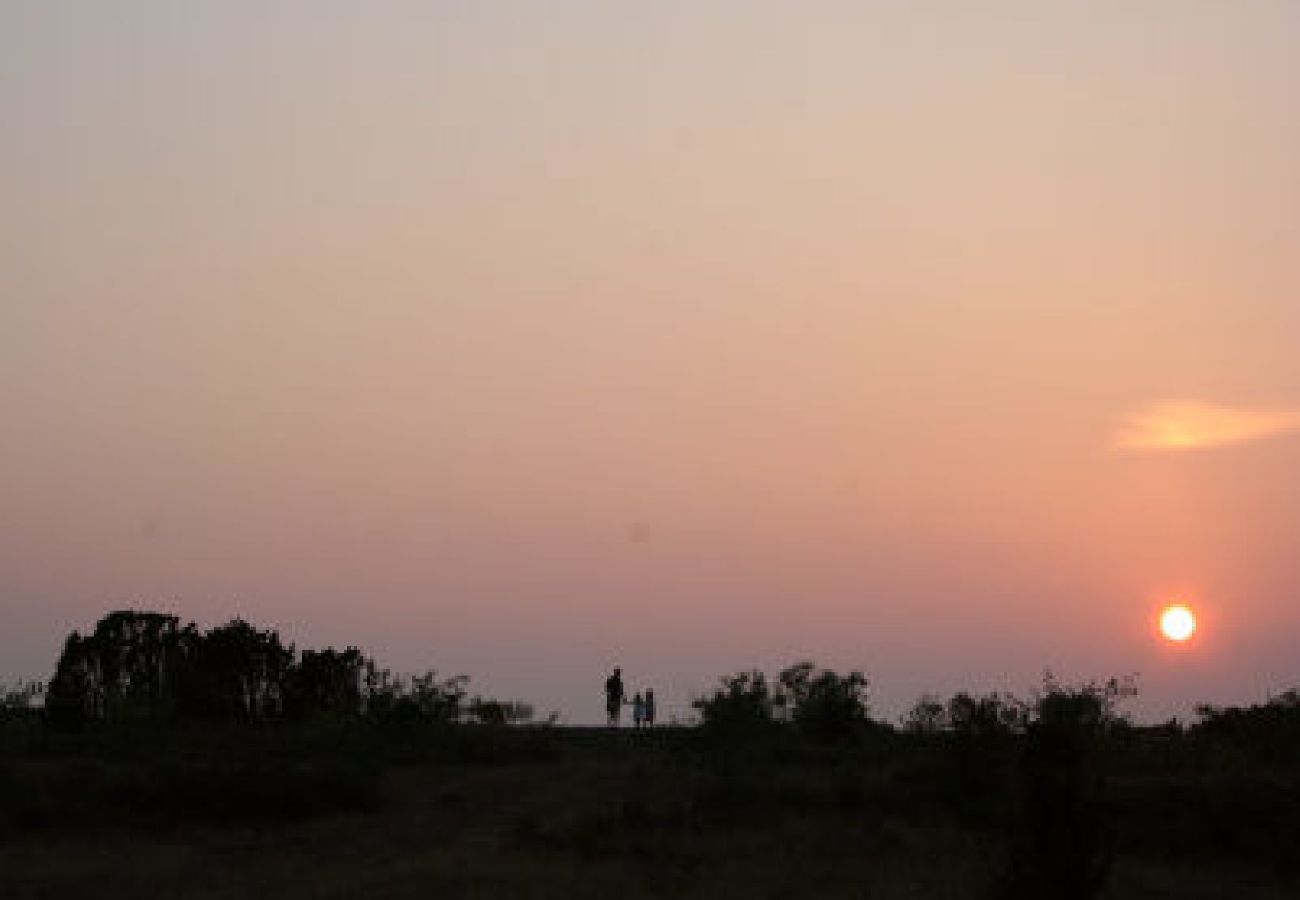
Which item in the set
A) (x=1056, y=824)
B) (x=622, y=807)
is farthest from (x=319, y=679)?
(x=1056, y=824)

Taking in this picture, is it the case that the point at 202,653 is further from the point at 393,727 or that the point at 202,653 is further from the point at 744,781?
the point at 744,781

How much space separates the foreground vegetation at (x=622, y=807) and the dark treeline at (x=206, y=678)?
6463mm

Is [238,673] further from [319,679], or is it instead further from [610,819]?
[610,819]

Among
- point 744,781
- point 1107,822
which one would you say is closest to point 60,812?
point 744,781

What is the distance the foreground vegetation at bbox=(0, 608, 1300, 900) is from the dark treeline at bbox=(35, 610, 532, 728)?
6.46m

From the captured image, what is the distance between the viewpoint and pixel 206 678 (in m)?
61.2

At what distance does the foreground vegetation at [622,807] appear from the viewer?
120 ft

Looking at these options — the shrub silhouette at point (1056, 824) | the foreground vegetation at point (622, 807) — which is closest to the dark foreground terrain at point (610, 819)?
the foreground vegetation at point (622, 807)

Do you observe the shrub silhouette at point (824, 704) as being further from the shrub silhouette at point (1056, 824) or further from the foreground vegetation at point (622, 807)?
the shrub silhouette at point (1056, 824)

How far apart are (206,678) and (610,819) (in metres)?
24.8

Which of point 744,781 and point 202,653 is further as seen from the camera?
point 202,653

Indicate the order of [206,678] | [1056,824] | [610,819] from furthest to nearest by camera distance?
[206,678] → [610,819] → [1056,824]

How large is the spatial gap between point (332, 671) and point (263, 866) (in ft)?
89.8

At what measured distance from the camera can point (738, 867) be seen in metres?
36.7
